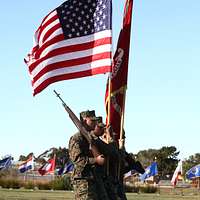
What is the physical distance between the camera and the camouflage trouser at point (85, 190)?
9445 millimetres

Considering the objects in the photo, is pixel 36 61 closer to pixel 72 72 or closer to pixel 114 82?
pixel 72 72

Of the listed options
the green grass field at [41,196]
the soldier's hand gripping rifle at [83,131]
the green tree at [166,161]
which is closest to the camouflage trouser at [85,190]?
the soldier's hand gripping rifle at [83,131]

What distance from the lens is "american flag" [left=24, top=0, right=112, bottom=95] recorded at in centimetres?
1112

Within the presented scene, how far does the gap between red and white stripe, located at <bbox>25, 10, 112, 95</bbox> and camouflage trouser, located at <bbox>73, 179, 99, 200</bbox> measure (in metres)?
A: 2.18

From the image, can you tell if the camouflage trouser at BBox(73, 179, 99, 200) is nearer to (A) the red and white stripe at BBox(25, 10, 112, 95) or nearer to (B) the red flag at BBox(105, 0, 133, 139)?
(B) the red flag at BBox(105, 0, 133, 139)

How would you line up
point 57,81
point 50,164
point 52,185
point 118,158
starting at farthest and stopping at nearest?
1. point 50,164
2. point 52,185
3. point 57,81
4. point 118,158

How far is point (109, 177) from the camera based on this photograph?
10.3 metres

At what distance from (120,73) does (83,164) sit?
8.72 ft

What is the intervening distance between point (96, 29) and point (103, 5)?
1.62ft

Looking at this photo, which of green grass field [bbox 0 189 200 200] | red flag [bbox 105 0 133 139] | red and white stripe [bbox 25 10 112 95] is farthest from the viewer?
green grass field [bbox 0 189 200 200]

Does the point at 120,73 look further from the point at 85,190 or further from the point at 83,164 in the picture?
the point at 85,190

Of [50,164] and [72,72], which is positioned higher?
[50,164]

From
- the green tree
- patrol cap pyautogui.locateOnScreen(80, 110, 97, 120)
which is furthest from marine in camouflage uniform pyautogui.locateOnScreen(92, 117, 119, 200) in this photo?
the green tree

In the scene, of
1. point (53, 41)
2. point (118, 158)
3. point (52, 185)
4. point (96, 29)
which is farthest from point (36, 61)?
point (52, 185)
